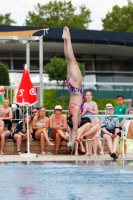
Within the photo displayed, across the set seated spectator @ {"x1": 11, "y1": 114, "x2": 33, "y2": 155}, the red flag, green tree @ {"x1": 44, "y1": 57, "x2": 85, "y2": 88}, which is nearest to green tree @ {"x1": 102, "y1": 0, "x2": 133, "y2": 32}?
green tree @ {"x1": 44, "y1": 57, "x2": 85, "y2": 88}

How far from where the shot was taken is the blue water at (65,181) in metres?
8.55

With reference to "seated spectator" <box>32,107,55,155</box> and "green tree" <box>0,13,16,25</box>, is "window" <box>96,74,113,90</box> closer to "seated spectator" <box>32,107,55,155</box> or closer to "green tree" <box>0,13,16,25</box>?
"seated spectator" <box>32,107,55,155</box>

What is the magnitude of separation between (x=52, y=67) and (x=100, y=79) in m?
6.83

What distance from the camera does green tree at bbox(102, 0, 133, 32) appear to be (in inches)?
2569

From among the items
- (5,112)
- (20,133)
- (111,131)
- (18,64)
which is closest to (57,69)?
Answer: (18,64)

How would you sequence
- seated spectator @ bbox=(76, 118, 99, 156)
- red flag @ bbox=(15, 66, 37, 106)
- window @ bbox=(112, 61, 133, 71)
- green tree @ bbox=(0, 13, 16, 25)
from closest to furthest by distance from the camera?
seated spectator @ bbox=(76, 118, 99, 156), red flag @ bbox=(15, 66, 37, 106), window @ bbox=(112, 61, 133, 71), green tree @ bbox=(0, 13, 16, 25)

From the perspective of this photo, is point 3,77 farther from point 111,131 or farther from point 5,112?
point 111,131

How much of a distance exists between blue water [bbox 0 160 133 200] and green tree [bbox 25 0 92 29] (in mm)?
55081

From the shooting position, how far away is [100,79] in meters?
42.9

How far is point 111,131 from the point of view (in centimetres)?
1702

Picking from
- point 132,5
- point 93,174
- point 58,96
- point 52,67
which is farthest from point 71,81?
point 132,5

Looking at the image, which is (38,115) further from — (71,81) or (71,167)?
(71,81)

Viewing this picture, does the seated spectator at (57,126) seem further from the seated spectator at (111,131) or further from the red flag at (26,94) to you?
the seated spectator at (111,131)

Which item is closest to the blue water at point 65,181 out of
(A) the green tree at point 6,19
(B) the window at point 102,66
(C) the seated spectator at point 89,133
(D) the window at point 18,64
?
(C) the seated spectator at point 89,133
